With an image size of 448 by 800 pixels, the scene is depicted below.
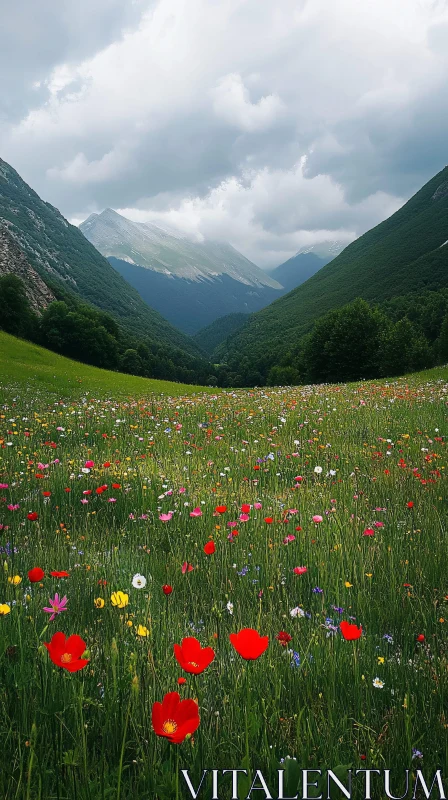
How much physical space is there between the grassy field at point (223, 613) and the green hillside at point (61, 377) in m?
23.4

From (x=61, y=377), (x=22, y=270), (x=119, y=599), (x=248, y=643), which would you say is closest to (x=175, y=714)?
(x=248, y=643)

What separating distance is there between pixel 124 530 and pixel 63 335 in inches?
3230

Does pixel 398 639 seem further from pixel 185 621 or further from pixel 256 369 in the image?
pixel 256 369

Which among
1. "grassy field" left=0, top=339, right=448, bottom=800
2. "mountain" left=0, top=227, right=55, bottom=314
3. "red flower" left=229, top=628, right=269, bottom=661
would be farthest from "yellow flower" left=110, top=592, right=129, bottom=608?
"mountain" left=0, top=227, right=55, bottom=314

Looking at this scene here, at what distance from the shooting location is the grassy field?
1.47 meters

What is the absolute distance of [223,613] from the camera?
8.59ft

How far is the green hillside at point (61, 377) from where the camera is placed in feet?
106

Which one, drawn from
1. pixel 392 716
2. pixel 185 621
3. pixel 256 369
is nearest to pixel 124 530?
pixel 185 621

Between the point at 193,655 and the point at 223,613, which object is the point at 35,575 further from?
the point at 223,613

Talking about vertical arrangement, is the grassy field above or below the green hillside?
below

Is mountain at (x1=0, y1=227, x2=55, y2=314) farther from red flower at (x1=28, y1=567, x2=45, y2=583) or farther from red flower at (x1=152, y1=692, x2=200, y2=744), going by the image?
red flower at (x1=152, y1=692, x2=200, y2=744)

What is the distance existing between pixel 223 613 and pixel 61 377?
38987 mm

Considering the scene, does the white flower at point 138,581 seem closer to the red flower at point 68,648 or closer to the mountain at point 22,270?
the red flower at point 68,648

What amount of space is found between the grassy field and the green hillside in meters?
23.4
